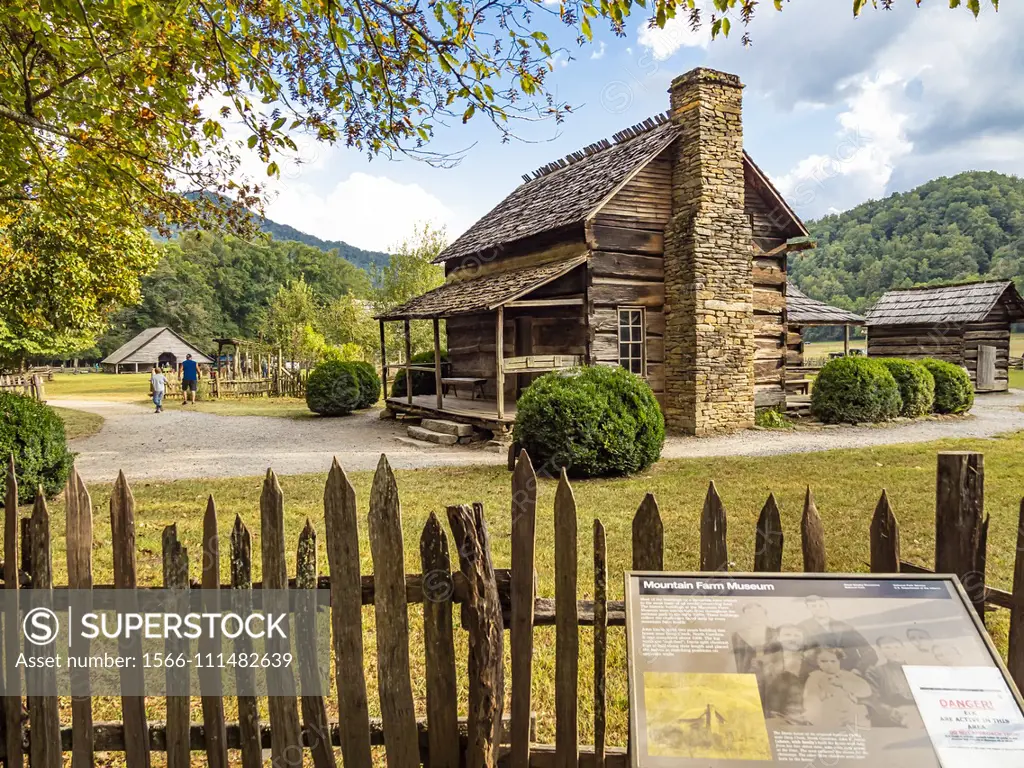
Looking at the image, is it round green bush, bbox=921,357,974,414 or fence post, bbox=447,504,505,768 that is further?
round green bush, bbox=921,357,974,414

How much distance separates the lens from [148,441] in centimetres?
1548

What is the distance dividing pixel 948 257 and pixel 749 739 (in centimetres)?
5292

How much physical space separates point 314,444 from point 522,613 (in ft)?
43.2

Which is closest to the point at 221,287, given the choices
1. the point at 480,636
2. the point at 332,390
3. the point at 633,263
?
the point at 332,390

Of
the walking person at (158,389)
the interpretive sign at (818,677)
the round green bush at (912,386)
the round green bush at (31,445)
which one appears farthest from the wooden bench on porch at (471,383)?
the interpretive sign at (818,677)

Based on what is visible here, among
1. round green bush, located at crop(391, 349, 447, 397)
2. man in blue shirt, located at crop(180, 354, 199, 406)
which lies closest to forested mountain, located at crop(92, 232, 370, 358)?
man in blue shirt, located at crop(180, 354, 199, 406)

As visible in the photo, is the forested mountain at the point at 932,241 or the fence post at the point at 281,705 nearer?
the fence post at the point at 281,705

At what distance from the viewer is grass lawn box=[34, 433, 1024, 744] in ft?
14.5

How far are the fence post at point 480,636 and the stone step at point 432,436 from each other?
12.1m

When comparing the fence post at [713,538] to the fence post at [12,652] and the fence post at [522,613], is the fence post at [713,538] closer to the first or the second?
the fence post at [522,613]

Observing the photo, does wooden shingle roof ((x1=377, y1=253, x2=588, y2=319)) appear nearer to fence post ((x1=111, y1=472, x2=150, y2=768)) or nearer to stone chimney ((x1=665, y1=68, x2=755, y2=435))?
stone chimney ((x1=665, y1=68, x2=755, y2=435))

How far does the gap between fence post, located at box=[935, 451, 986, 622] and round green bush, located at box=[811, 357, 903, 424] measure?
15.6m

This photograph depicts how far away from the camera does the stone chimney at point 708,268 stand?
14953mm

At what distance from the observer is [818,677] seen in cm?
188
